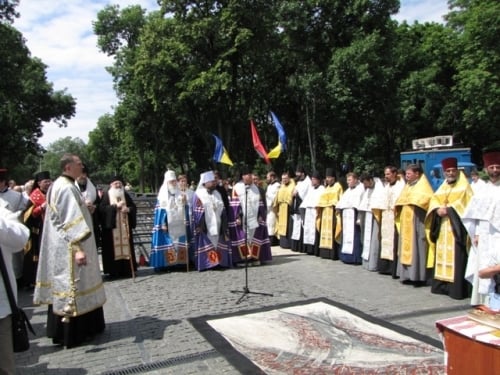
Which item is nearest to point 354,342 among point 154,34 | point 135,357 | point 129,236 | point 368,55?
point 135,357

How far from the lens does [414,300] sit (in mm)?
6961

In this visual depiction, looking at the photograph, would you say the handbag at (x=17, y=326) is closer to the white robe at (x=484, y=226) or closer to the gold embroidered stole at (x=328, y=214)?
the white robe at (x=484, y=226)

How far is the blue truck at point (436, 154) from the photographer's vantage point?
743 inches

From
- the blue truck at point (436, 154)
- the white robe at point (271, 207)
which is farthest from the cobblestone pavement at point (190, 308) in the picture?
the blue truck at point (436, 154)

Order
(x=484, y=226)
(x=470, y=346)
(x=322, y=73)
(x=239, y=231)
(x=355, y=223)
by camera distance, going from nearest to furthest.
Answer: (x=470, y=346) → (x=484, y=226) → (x=355, y=223) → (x=239, y=231) → (x=322, y=73)

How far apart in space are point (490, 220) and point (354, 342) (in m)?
1.99

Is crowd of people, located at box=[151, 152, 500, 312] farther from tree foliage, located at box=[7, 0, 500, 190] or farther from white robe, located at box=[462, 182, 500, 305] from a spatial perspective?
tree foliage, located at box=[7, 0, 500, 190]

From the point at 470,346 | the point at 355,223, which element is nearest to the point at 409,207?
the point at 355,223

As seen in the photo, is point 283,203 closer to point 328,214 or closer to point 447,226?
point 328,214

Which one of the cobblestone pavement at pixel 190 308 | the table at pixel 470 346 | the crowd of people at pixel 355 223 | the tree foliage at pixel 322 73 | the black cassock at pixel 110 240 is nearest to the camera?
the table at pixel 470 346

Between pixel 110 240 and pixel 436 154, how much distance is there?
15.6 meters

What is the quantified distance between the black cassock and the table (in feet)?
22.4

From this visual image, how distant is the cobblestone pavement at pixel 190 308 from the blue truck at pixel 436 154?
34.5 feet

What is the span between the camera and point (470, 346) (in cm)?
284
